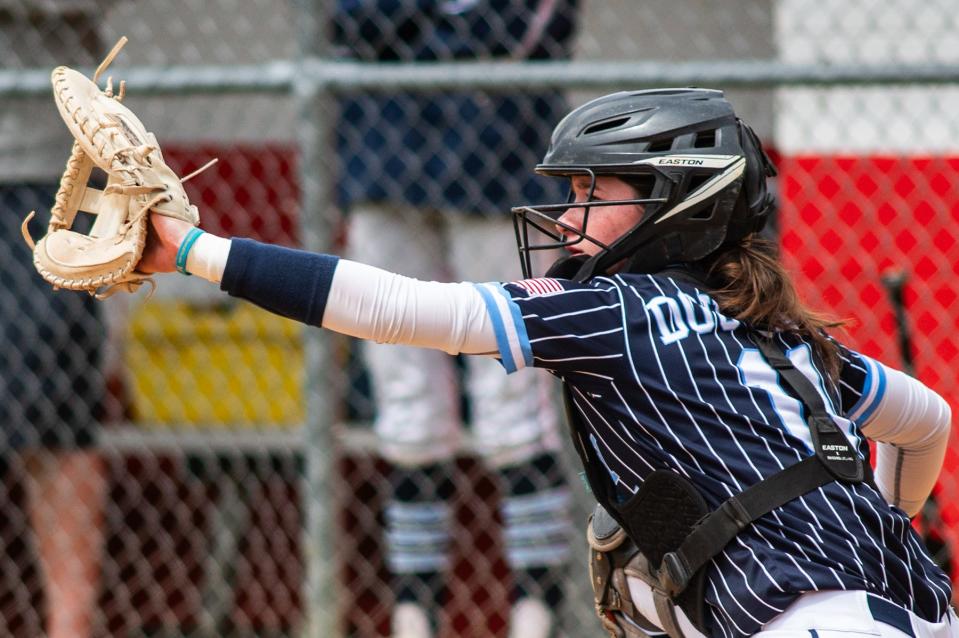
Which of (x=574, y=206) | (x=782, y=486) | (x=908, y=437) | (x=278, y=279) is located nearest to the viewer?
(x=278, y=279)

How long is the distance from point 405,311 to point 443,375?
184cm

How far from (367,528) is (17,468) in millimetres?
1239

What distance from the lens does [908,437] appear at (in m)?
2.45

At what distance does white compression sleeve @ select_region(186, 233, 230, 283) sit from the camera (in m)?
1.86

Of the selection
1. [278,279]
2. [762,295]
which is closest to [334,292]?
[278,279]

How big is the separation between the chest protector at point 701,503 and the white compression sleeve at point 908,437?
0.29 metres

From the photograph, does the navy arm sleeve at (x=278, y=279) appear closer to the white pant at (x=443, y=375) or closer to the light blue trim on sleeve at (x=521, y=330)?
the light blue trim on sleeve at (x=521, y=330)

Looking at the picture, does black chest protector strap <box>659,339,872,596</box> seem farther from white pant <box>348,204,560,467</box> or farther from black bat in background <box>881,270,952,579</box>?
white pant <box>348,204,560,467</box>

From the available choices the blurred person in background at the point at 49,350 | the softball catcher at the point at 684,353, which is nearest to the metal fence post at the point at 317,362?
the blurred person in background at the point at 49,350

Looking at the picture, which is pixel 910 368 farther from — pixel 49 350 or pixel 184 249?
pixel 49 350

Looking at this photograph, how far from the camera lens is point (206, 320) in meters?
4.82

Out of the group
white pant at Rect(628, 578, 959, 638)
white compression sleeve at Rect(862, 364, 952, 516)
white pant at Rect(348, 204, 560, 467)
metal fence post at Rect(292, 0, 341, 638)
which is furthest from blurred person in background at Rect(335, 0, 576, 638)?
white pant at Rect(628, 578, 959, 638)

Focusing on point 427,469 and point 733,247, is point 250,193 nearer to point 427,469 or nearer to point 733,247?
point 427,469

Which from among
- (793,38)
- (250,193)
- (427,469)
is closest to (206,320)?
(250,193)
